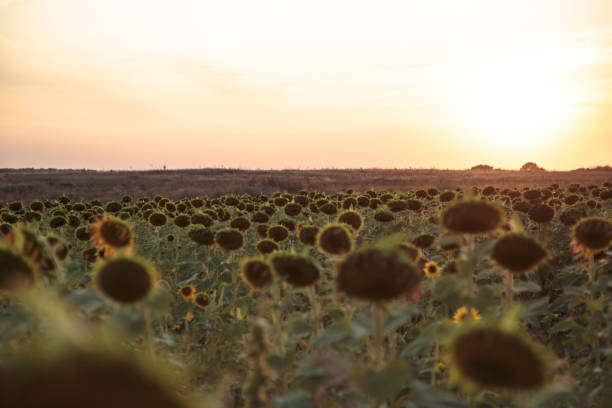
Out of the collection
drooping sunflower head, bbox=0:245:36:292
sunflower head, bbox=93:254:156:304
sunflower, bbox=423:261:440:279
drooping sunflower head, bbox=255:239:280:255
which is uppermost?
drooping sunflower head, bbox=0:245:36:292

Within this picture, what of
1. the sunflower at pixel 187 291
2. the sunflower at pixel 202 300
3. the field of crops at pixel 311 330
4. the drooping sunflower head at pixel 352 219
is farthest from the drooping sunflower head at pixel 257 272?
the sunflower at pixel 187 291

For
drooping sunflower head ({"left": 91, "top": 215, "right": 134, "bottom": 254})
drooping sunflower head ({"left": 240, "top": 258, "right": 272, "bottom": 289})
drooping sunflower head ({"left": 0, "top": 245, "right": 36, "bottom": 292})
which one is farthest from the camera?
drooping sunflower head ({"left": 91, "top": 215, "right": 134, "bottom": 254})

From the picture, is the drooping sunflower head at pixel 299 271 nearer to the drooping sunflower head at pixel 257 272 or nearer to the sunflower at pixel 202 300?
the drooping sunflower head at pixel 257 272

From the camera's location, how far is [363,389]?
171cm

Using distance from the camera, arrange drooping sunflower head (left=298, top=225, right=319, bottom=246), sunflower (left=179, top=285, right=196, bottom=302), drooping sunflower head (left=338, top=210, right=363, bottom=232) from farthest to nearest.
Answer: sunflower (left=179, top=285, right=196, bottom=302) → drooping sunflower head (left=338, top=210, right=363, bottom=232) → drooping sunflower head (left=298, top=225, right=319, bottom=246)

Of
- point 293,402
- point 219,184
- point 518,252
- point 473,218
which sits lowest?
point 293,402

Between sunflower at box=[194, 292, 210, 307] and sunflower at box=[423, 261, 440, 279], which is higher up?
sunflower at box=[423, 261, 440, 279]

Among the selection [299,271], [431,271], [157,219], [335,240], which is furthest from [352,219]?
[157,219]

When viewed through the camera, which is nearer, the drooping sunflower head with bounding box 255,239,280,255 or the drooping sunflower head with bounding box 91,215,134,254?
the drooping sunflower head with bounding box 91,215,134,254

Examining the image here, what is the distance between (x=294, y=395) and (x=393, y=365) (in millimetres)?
517

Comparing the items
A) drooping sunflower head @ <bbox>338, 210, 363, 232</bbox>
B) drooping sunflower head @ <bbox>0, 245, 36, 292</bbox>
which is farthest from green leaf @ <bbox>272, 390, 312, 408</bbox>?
drooping sunflower head @ <bbox>338, 210, 363, 232</bbox>

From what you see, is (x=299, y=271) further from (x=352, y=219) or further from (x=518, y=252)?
(x=352, y=219)

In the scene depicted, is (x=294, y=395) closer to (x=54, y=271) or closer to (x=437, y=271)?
(x=54, y=271)

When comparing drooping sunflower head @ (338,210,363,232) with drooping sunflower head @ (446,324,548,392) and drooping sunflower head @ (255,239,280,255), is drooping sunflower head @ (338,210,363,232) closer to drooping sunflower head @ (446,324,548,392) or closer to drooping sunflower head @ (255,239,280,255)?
drooping sunflower head @ (255,239,280,255)
